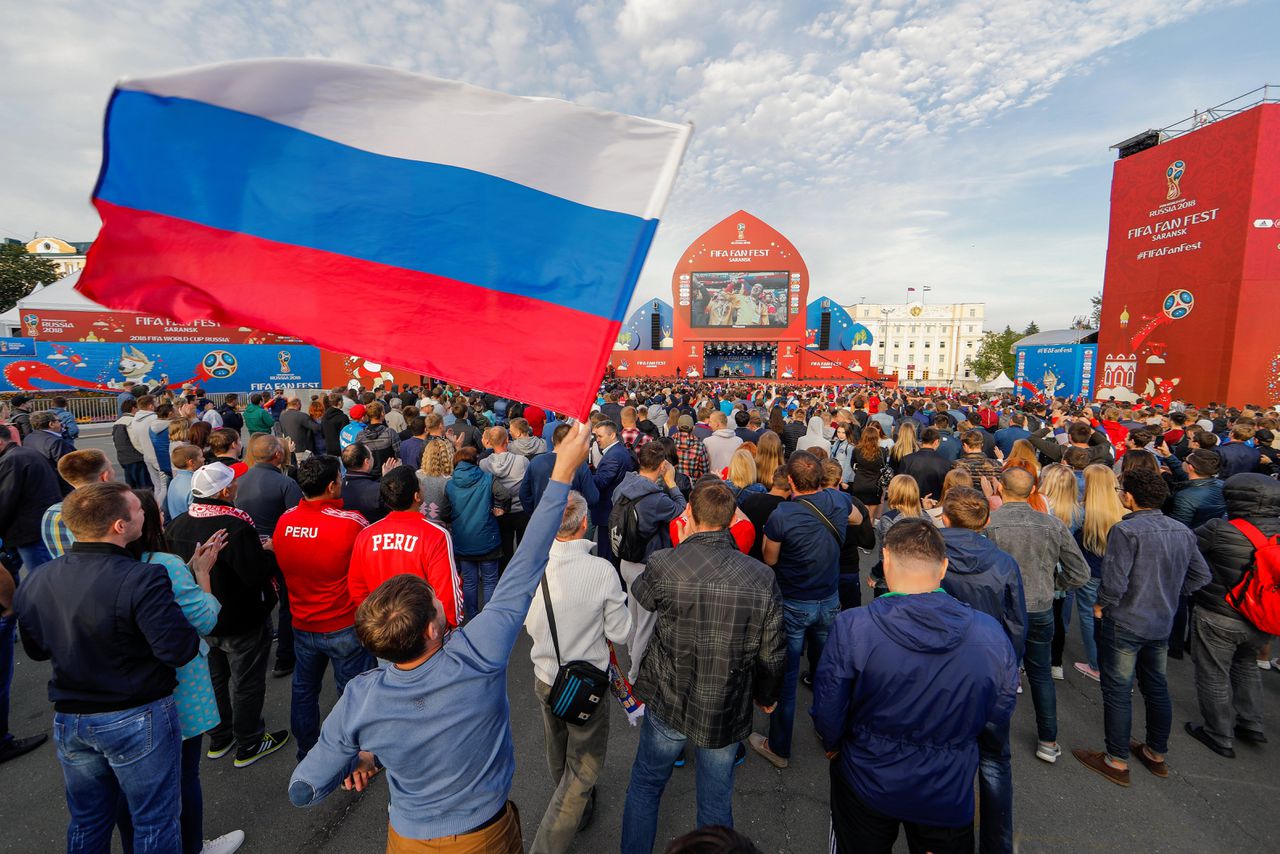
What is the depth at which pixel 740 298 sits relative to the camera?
36594mm

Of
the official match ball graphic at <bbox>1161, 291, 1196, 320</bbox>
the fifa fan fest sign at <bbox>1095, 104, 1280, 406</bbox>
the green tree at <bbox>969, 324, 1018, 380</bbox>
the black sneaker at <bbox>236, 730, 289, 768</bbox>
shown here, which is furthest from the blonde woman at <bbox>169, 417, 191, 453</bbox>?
the green tree at <bbox>969, 324, 1018, 380</bbox>

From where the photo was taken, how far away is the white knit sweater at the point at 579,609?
245 centimetres

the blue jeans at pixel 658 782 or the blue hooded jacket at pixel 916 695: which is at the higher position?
the blue hooded jacket at pixel 916 695

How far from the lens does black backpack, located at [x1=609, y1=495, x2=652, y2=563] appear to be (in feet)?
11.9

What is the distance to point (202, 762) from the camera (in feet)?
10.7

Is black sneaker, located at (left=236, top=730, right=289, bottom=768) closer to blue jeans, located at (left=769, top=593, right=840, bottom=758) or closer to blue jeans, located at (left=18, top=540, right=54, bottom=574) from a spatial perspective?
blue jeans, located at (left=18, top=540, right=54, bottom=574)

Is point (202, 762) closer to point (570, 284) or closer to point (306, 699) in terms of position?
point (306, 699)

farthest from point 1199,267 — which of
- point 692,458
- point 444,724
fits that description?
point 444,724

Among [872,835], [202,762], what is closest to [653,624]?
[872,835]

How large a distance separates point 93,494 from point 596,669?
205 centimetres

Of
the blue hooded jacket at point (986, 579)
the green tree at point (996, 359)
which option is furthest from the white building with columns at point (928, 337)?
the blue hooded jacket at point (986, 579)

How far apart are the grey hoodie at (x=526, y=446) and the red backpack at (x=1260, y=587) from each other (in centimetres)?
506

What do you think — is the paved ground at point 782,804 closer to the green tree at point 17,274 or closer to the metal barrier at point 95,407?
the metal barrier at point 95,407

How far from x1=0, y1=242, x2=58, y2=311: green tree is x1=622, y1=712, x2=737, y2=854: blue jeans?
4034 centimetres
